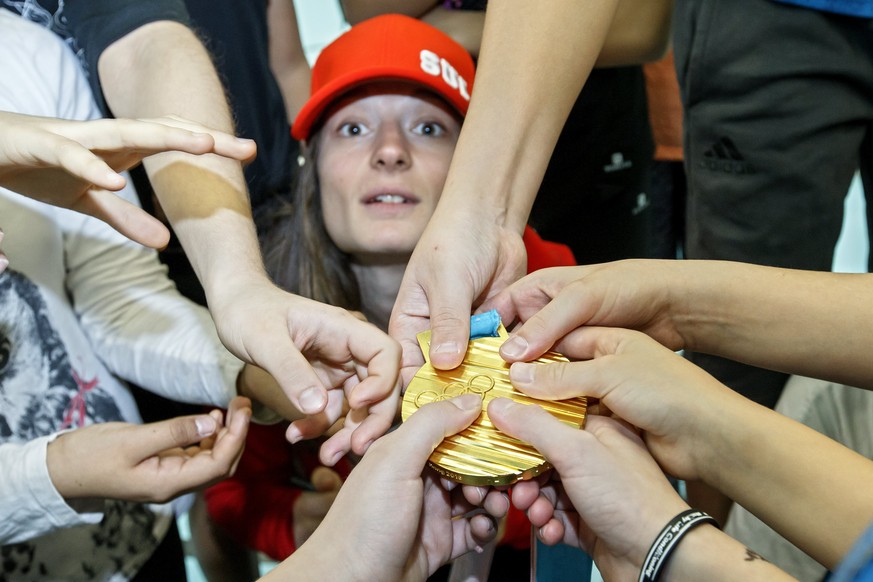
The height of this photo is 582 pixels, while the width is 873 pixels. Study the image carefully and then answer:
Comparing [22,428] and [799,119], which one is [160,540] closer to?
[22,428]

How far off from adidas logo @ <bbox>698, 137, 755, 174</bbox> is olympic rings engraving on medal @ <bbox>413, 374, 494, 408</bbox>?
44 centimetres

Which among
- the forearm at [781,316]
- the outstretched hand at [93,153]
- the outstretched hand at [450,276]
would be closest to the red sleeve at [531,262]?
the outstretched hand at [450,276]

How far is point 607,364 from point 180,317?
0.55 meters

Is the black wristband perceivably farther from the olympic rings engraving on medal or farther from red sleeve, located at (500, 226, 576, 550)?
red sleeve, located at (500, 226, 576, 550)

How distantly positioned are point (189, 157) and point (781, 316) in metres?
0.63

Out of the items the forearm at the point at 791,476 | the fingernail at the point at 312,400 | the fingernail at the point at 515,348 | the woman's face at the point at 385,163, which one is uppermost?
the woman's face at the point at 385,163

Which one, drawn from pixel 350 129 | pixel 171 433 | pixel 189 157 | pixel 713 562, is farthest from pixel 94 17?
pixel 713 562

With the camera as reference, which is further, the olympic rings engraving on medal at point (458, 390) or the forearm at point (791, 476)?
the olympic rings engraving on medal at point (458, 390)

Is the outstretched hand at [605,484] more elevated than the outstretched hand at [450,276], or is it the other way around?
the outstretched hand at [450,276]

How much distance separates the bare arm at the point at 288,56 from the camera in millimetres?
1228

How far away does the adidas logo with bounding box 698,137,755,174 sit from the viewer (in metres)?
0.96

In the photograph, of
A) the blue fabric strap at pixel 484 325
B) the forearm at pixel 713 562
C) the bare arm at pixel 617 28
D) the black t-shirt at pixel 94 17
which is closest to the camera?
the forearm at pixel 713 562

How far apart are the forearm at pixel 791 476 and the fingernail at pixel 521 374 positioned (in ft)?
0.51

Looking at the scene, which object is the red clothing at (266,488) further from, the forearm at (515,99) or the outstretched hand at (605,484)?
the outstretched hand at (605,484)
